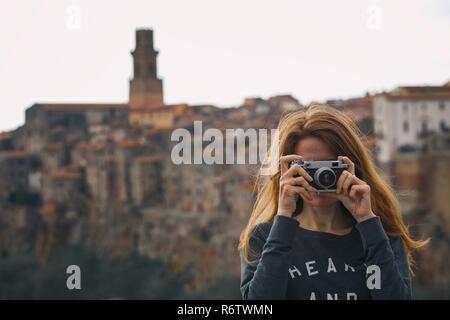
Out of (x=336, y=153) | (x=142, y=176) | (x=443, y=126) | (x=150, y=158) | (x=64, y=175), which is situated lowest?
(x=336, y=153)

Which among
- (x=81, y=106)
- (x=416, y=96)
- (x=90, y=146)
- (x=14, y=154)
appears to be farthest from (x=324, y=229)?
(x=14, y=154)

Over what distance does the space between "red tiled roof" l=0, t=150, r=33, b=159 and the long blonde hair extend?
20.1 metres

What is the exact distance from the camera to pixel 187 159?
1575 millimetres

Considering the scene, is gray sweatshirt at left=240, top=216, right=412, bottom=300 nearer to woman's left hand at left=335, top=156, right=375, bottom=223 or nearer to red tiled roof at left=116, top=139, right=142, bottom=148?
woman's left hand at left=335, top=156, right=375, bottom=223

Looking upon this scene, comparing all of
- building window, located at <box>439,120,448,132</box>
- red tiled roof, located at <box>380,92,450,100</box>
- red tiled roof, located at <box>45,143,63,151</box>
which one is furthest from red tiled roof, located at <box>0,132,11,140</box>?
building window, located at <box>439,120,448,132</box>

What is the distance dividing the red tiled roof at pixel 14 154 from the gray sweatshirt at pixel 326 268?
20171 millimetres

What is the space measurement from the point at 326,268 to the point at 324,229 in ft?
0.17

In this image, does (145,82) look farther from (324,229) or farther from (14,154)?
(324,229)

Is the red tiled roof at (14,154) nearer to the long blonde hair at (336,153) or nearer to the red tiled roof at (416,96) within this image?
the red tiled roof at (416,96)

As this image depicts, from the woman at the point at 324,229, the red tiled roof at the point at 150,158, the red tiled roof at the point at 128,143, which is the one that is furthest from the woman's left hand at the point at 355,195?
the red tiled roof at the point at 128,143

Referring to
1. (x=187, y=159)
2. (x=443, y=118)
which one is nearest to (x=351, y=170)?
(x=187, y=159)

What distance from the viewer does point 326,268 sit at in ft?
2.82

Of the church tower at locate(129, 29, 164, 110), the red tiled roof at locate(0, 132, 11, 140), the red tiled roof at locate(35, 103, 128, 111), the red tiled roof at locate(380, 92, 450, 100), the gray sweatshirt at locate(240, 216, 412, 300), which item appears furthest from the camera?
the red tiled roof at locate(0, 132, 11, 140)

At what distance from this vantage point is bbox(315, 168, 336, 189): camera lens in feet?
2.87
